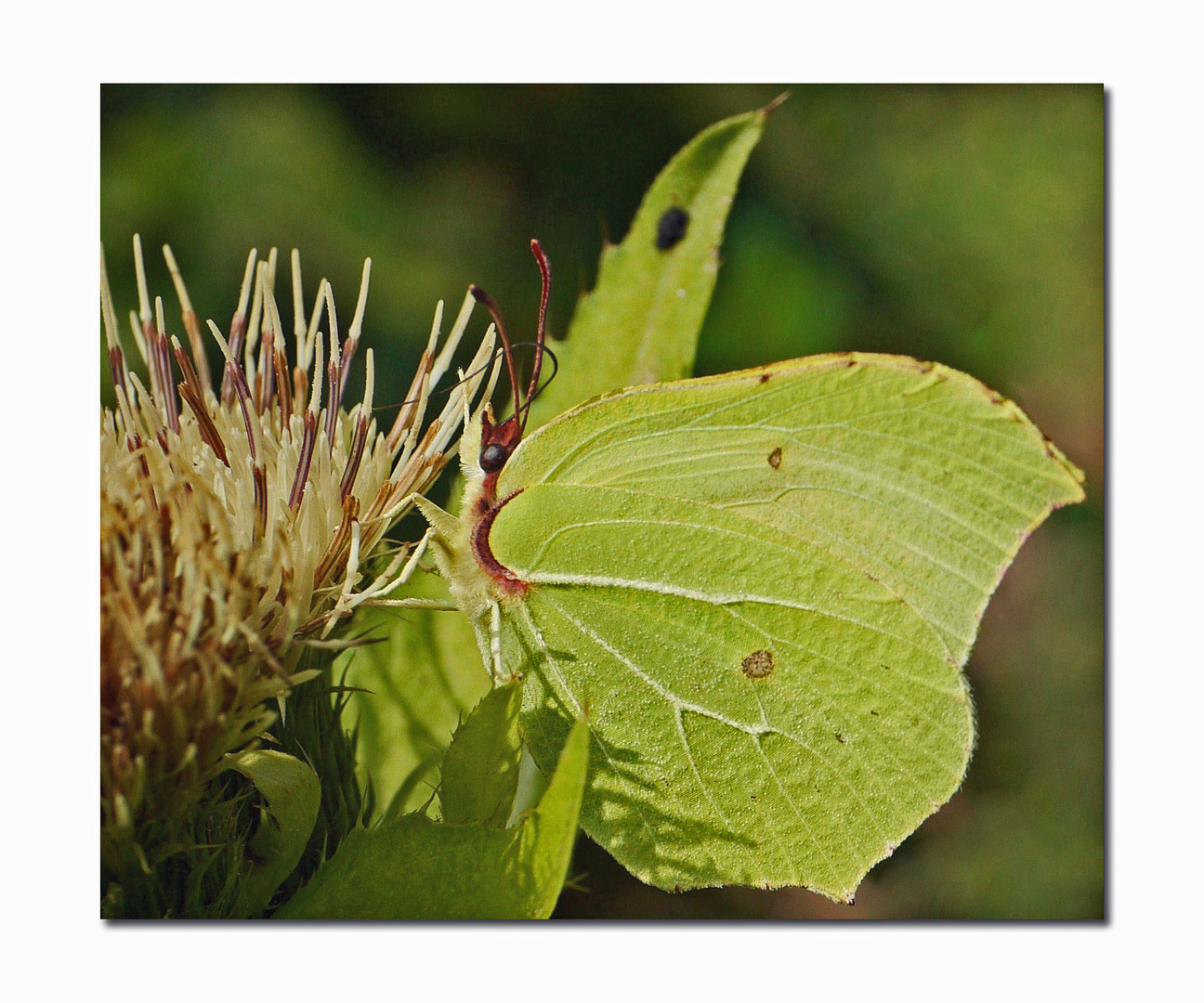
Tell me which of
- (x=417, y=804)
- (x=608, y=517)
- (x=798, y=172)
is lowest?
(x=417, y=804)

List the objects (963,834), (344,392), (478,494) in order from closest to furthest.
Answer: (478,494), (344,392), (963,834)

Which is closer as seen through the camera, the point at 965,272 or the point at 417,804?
the point at 417,804

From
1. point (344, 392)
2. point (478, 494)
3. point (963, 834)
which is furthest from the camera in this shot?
point (963, 834)

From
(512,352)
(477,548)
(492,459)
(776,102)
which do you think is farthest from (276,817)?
(776,102)

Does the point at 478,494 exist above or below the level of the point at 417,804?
above

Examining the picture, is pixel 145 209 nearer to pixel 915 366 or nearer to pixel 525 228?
pixel 525 228

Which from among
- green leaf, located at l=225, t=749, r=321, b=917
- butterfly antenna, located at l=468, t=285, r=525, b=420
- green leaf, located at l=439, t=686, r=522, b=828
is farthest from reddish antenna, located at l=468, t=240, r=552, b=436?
green leaf, located at l=225, t=749, r=321, b=917

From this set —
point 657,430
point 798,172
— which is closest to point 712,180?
point 798,172
